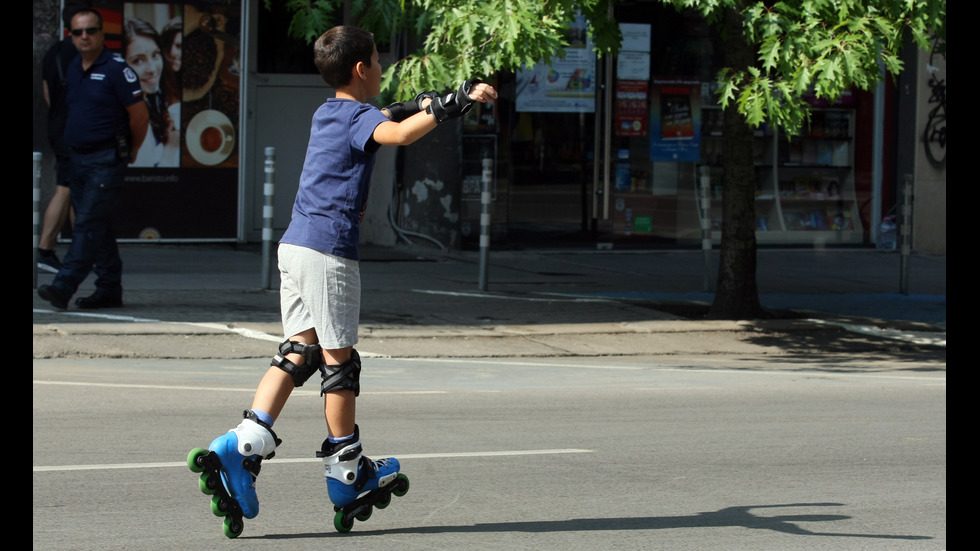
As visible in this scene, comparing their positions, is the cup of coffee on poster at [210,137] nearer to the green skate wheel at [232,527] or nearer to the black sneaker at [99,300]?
the black sneaker at [99,300]

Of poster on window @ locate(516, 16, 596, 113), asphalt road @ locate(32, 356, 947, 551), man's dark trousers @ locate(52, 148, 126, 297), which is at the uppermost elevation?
poster on window @ locate(516, 16, 596, 113)

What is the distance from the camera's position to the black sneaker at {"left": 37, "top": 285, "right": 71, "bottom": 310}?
10.2 meters

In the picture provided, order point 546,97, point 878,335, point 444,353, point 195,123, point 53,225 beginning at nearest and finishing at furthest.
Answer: point 444,353 → point 878,335 → point 53,225 → point 195,123 → point 546,97

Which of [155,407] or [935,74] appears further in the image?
[935,74]

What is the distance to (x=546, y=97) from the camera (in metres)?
16.4

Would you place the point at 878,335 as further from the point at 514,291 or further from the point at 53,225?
the point at 53,225

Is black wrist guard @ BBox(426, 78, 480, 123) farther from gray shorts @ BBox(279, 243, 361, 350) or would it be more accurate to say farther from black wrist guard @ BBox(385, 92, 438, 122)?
gray shorts @ BBox(279, 243, 361, 350)

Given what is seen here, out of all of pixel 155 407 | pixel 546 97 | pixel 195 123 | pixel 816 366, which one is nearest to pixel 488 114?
pixel 546 97

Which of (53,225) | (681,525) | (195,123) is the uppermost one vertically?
(195,123)

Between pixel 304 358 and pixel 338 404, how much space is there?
0.20 meters

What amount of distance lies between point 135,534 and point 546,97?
12416mm

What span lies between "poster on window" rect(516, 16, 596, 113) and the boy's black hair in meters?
11.8

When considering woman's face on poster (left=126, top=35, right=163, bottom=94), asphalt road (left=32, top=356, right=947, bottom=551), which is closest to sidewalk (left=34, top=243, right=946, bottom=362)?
asphalt road (left=32, top=356, right=947, bottom=551)

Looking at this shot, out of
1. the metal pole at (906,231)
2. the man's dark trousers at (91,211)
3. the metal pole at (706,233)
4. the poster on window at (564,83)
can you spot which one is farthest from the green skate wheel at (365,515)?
the poster on window at (564,83)
